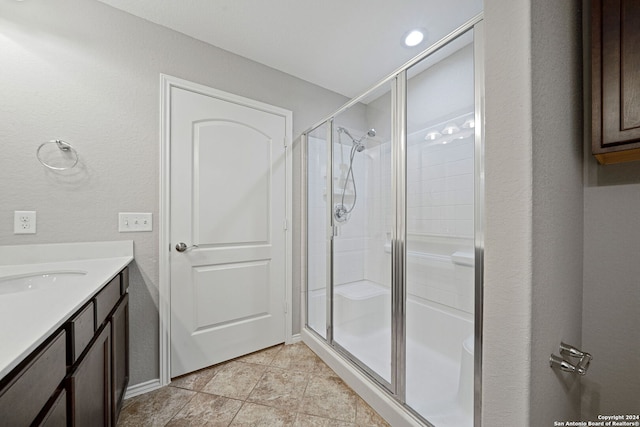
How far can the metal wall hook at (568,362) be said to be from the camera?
2.49 ft

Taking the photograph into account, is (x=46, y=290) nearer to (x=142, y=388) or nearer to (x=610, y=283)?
(x=142, y=388)

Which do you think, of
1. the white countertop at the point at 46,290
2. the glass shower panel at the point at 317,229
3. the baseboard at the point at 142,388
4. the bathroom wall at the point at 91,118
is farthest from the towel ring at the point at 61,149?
the glass shower panel at the point at 317,229

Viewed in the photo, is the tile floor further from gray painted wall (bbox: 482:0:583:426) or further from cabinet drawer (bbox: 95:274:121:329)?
gray painted wall (bbox: 482:0:583:426)

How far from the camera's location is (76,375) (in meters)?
0.75

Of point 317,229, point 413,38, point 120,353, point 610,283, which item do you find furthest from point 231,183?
point 610,283

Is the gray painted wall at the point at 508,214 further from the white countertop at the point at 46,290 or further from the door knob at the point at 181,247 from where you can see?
the door knob at the point at 181,247

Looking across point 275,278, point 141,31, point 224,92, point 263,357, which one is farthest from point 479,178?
point 141,31

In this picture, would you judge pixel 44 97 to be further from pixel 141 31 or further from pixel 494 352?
pixel 494 352

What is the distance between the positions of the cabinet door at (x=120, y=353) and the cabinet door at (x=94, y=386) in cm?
10

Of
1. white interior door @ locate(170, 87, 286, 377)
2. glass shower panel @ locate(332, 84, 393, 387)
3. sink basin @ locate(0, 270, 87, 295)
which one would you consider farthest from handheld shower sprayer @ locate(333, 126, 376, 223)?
sink basin @ locate(0, 270, 87, 295)

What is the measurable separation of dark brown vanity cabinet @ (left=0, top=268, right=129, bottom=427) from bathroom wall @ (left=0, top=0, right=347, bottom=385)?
363 millimetres

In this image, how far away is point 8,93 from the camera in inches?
51.1

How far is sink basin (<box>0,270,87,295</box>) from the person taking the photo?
3.54 ft

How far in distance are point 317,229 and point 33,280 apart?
1.68 metres
